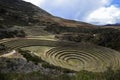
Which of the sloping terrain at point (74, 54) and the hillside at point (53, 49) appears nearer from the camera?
the hillside at point (53, 49)

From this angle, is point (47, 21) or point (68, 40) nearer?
point (68, 40)

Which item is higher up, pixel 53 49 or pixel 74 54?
pixel 53 49

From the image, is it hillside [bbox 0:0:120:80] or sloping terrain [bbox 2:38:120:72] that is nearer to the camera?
hillside [bbox 0:0:120:80]

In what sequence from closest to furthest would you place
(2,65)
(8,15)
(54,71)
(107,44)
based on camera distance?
(2,65) → (54,71) → (107,44) → (8,15)

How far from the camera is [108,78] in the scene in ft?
109

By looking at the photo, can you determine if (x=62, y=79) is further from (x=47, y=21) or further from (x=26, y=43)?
(x=47, y=21)

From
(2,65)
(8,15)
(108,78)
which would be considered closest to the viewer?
(108,78)

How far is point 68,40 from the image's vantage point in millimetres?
99938

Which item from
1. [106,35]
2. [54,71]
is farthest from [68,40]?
[54,71]

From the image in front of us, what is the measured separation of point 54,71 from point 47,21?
61914 millimetres

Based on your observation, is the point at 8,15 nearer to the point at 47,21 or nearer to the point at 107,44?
Result: the point at 47,21

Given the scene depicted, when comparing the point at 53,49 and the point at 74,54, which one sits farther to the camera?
the point at 74,54

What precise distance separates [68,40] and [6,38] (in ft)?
57.5

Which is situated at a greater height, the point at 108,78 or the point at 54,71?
the point at 108,78
